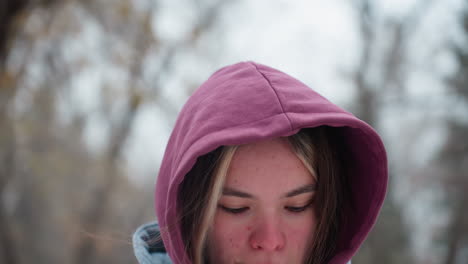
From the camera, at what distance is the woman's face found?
1276 mm

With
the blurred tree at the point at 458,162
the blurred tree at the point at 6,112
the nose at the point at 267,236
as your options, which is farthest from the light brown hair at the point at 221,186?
the blurred tree at the point at 458,162

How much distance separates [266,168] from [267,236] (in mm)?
192

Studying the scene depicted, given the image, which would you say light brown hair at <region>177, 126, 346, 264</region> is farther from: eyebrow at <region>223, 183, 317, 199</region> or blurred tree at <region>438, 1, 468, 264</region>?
blurred tree at <region>438, 1, 468, 264</region>

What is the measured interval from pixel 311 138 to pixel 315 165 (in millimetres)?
85

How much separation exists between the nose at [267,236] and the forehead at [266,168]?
93 mm

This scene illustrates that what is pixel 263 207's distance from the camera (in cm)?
128

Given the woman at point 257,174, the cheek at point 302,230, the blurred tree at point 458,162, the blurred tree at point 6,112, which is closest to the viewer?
the woman at point 257,174

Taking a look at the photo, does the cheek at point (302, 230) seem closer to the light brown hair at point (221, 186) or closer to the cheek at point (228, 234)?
the light brown hair at point (221, 186)

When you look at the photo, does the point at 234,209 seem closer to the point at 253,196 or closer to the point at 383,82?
the point at 253,196

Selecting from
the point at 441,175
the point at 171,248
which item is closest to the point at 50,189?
the point at 441,175

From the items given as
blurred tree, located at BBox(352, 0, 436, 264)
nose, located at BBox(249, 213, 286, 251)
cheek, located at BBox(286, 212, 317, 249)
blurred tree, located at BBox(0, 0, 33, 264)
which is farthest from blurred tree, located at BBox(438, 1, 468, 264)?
nose, located at BBox(249, 213, 286, 251)

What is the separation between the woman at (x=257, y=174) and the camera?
1220mm

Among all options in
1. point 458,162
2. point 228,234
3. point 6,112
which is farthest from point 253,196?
point 458,162

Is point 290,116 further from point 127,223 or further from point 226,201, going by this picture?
point 127,223
